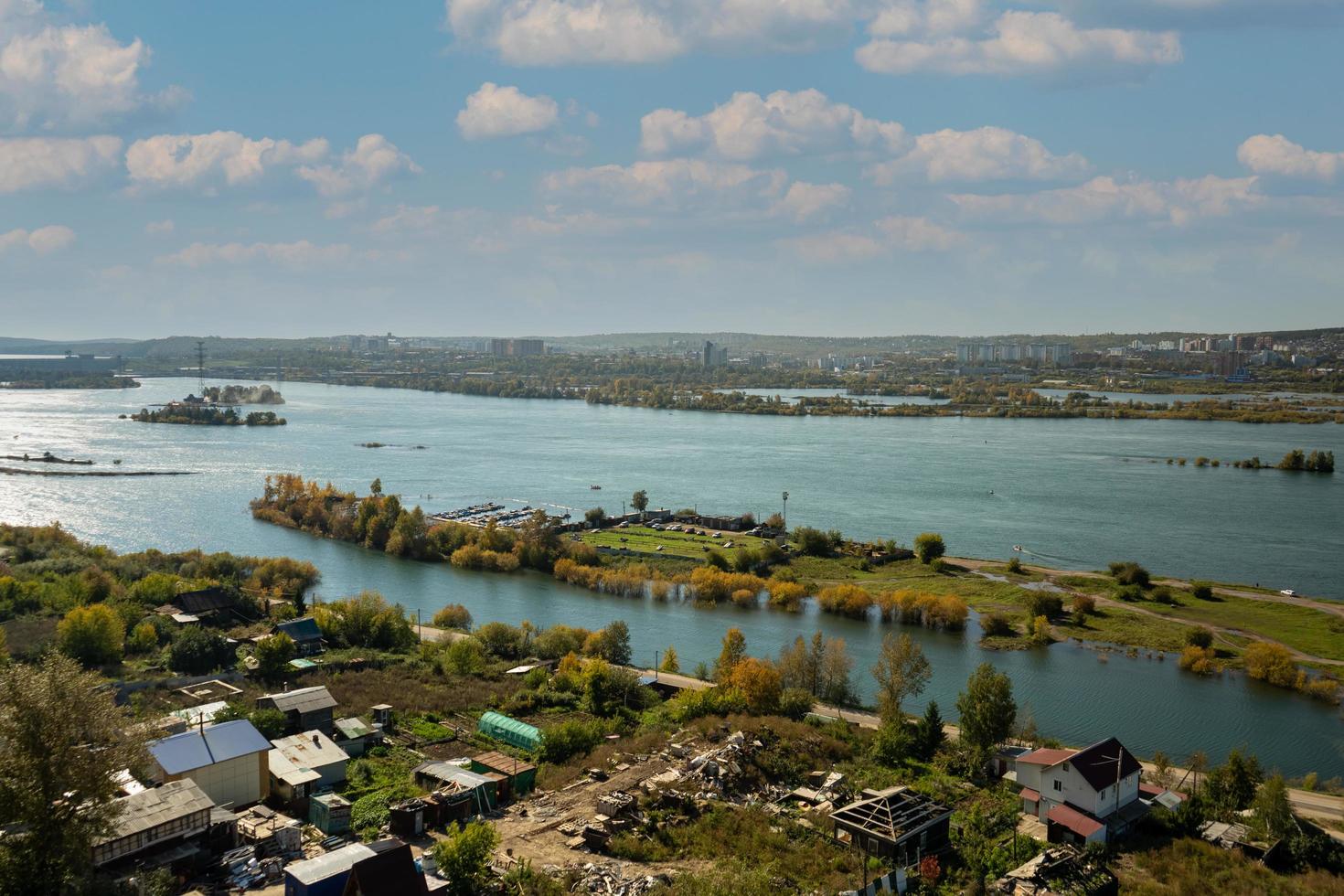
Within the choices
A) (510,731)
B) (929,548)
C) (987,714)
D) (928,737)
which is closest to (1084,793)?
(987,714)

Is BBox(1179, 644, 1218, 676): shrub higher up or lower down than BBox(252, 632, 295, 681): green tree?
lower down

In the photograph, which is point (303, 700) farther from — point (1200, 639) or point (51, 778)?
point (1200, 639)

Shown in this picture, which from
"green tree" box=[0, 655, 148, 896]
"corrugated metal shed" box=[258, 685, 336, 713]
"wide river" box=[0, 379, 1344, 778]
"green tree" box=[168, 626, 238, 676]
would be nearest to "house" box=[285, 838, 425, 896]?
"green tree" box=[0, 655, 148, 896]

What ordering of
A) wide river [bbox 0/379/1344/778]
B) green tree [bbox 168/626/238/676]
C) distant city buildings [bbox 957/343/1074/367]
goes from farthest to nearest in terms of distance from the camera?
distant city buildings [bbox 957/343/1074/367]
wide river [bbox 0/379/1344/778]
green tree [bbox 168/626/238/676]

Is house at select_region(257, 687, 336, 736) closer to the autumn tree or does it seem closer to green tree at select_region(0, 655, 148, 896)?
green tree at select_region(0, 655, 148, 896)

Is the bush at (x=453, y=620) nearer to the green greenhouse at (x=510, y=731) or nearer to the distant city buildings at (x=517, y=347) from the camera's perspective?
the green greenhouse at (x=510, y=731)
